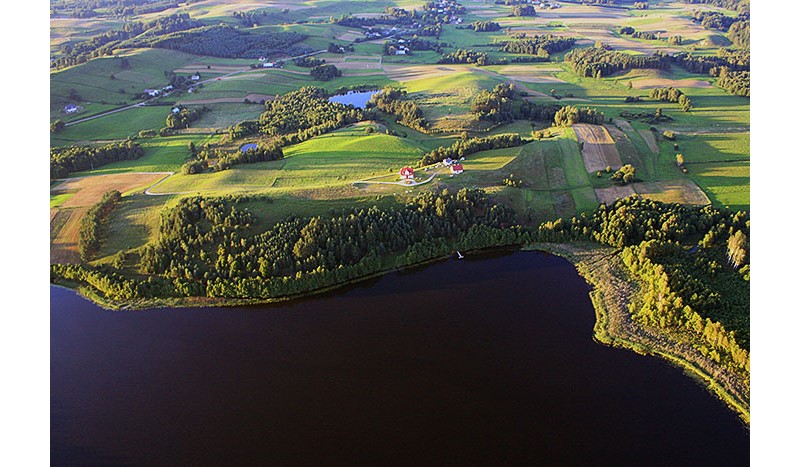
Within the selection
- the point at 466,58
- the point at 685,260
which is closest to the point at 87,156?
the point at 685,260

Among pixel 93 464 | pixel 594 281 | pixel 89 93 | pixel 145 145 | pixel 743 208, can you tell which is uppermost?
pixel 89 93

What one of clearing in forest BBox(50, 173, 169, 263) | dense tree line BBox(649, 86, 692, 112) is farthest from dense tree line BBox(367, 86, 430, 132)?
dense tree line BBox(649, 86, 692, 112)

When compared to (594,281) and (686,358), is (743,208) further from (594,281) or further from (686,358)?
(686,358)

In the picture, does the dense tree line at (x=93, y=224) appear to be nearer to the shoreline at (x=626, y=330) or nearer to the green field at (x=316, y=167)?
the green field at (x=316, y=167)

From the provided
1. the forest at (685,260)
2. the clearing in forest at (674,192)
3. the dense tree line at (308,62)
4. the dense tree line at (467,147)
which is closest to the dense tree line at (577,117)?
the dense tree line at (467,147)

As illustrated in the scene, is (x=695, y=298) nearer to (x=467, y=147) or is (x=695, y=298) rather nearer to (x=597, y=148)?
(x=467, y=147)

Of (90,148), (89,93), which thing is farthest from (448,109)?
(89,93)
